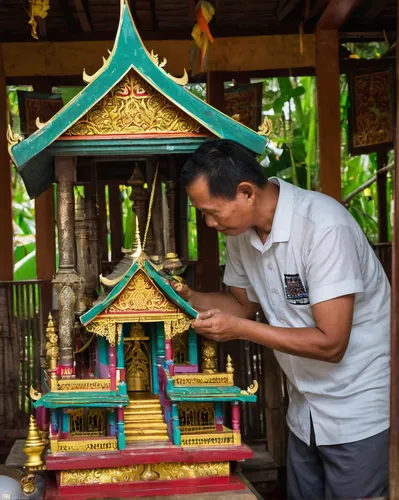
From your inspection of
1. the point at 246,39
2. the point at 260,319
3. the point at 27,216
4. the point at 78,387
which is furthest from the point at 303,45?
the point at 27,216

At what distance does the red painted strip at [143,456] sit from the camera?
3027 mm

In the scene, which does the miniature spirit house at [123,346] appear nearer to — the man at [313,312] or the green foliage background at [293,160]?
the man at [313,312]

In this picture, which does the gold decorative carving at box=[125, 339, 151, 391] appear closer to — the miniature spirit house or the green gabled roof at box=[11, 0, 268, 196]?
the miniature spirit house

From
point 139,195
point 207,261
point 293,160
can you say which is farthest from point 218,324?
point 293,160

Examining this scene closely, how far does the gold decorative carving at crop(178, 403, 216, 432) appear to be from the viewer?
10.6 ft

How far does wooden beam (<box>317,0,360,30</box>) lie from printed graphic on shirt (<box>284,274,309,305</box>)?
98.9 inches

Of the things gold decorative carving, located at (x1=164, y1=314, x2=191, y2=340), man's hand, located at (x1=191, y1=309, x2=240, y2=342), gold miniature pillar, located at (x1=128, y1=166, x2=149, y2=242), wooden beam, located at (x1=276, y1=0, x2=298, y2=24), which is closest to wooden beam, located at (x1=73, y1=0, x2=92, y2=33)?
wooden beam, located at (x1=276, y1=0, x2=298, y2=24)

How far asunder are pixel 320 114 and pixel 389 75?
2.13 feet

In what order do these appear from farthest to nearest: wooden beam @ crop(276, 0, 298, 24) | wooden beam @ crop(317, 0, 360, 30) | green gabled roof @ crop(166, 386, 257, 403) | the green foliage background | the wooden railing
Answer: the green foliage background
the wooden railing
wooden beam @ crop(276, 0, 298, 24)
wooden beam @ crop(317, 0, 360, 30)
green gabled roof @ crop(166, 386, 257, 403)

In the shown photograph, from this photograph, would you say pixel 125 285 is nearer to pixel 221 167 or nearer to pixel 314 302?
pixel 221 167

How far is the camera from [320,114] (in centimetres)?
579

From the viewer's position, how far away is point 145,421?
10.7 ft

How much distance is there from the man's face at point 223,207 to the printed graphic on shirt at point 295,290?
0.90ft

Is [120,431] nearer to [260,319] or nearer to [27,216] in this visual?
[260,319]
